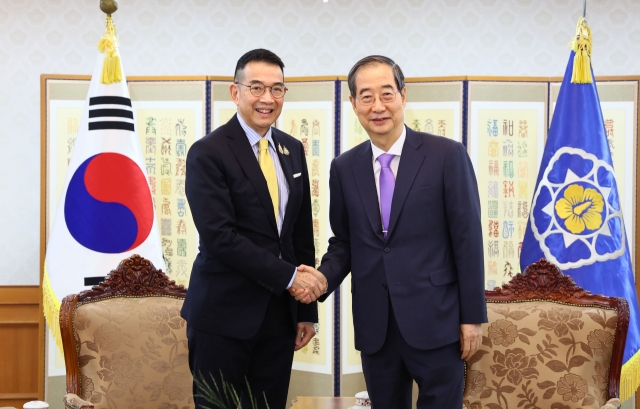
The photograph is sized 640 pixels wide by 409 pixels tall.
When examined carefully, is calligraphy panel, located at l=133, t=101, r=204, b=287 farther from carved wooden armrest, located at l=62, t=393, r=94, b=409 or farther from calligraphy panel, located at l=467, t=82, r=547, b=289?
calligraphy panel, located at l=467, t=82, r=547, b=289

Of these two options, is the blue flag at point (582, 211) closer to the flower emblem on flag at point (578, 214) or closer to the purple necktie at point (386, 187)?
the flower emblem on flag at point (578, 214)

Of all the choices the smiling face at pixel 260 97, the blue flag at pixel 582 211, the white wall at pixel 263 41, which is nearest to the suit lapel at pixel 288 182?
the smiling face at pixel 260 97

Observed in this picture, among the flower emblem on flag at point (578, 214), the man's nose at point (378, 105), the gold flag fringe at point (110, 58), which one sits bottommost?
the flower emblem on flag at point (578, 214)

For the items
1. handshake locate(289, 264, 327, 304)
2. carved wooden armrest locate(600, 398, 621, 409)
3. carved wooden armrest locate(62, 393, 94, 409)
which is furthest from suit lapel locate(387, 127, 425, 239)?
carved wooden armrest locate(62, 393, 94, 409)

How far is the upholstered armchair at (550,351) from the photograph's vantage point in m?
2.49

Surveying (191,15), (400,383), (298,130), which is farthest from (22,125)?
(400,383)

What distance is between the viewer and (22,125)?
4289 millimetres

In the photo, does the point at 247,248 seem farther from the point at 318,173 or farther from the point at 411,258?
the point at 318,173

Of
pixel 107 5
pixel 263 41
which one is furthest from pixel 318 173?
pixel 107 5

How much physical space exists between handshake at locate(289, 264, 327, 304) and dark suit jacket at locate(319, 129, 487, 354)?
0.14 meters

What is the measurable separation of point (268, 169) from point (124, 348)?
1.01m

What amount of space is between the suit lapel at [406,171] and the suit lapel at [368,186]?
0.05 meters

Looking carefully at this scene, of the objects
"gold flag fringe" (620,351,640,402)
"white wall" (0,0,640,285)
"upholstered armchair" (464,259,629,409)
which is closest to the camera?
"upholstered armchair" (464,259,629,409)

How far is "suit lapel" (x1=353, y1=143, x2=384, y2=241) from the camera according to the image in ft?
6.81
